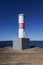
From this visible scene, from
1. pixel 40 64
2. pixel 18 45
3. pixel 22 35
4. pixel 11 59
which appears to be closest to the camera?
pixel 40 64

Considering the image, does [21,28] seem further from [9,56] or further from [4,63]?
[4,63]

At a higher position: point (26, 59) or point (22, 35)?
point (22, 35)

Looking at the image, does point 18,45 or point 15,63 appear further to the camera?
point 18,45

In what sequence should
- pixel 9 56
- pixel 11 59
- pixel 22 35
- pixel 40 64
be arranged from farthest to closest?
1. pixel 22 35
2. pixel 9 56
3. pixel 11 59
4. pixel 40 64

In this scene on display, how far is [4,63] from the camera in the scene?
6.23 meters

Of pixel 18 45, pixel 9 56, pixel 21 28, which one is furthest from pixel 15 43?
pixel 9 56

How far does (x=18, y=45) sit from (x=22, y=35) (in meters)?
1.03

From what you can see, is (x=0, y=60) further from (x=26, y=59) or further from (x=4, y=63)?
(x=26, y=59)

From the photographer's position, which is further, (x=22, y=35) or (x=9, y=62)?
(x=22, y=35)

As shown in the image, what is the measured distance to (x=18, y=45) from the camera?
10.4 m

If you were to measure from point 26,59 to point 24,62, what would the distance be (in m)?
0.46

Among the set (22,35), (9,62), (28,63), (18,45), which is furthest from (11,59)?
(22,35)

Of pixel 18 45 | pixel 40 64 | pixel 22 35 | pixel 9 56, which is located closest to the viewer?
pixel 40 64

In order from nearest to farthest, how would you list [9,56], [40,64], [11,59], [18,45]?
1. [40,64]
2. [11,59]
3. [9,56]
4. [18,45]
